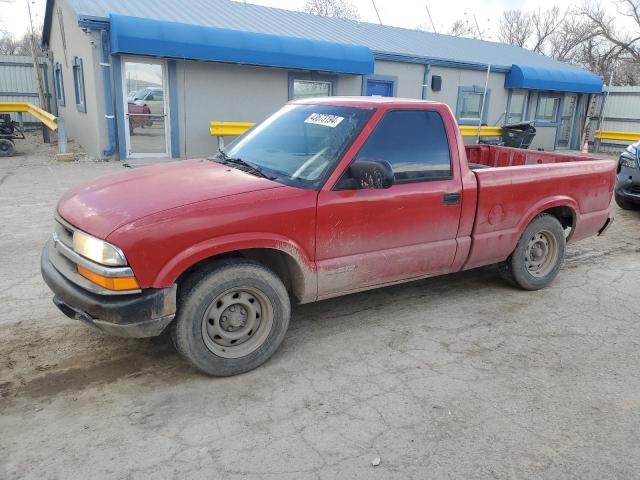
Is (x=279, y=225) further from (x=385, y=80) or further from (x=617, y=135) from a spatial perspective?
(x=617, y=135)

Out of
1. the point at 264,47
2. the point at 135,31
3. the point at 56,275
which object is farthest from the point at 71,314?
the point at 264,47

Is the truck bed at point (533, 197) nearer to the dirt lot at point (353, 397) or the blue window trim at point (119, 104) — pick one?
the dirt lot at point (353, 397)

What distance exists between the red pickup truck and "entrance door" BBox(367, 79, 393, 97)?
11.8 m

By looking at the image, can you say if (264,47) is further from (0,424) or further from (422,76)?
(0,424)

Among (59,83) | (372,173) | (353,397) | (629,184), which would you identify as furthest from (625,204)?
(59,83)

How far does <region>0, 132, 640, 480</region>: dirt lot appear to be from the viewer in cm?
262

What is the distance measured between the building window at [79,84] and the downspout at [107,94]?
1.93 meters

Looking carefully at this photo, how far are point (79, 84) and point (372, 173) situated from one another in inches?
516

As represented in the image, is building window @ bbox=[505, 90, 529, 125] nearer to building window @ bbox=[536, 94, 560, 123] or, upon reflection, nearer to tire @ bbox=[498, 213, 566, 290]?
building window @ bbox=[536, 94, 560, 123]

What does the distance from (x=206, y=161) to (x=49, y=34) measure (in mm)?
18554

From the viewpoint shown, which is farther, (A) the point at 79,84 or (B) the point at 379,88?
(B) the point at 379,88

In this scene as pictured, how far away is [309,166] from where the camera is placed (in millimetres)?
3684

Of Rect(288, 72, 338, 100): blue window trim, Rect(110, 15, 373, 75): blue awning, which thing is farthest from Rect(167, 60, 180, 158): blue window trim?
Rect(288, 72, 338, 100): blue window trim

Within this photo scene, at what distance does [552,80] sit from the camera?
1888 centimetres
